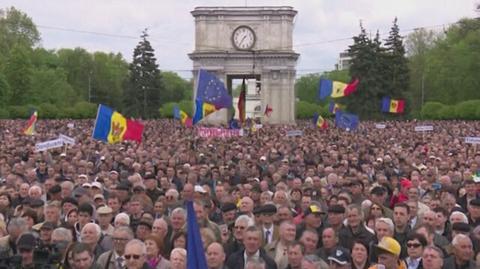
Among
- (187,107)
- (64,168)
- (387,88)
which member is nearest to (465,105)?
(387,88)

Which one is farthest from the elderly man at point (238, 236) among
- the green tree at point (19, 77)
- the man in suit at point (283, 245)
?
the green tree at point (19, 77)

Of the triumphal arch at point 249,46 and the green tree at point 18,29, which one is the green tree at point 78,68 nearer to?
the green tree at point 18,29

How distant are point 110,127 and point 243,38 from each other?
56.4 m

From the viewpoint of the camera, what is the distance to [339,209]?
11961 millimetres

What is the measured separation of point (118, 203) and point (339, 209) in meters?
3.51

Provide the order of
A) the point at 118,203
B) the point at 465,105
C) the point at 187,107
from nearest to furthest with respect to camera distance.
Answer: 1. the point at 118,203
2. the point at 465,105
3. the point at 187,107

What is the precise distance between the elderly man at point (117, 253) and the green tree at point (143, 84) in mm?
78978

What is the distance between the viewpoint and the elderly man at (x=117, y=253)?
389 inches

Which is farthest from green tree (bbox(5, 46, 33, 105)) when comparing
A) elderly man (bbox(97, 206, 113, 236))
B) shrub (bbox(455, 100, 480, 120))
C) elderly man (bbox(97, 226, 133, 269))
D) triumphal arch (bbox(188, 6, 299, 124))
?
elderly man (bbox(97, 226, 133, 269))

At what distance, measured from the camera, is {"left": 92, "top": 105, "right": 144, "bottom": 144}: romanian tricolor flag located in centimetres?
2473

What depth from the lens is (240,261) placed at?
33.2 feet

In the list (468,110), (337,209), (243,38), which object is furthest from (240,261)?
(243,38)

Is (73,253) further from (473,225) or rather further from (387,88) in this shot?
(387,88)

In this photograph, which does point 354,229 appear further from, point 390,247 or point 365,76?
point 365,76
